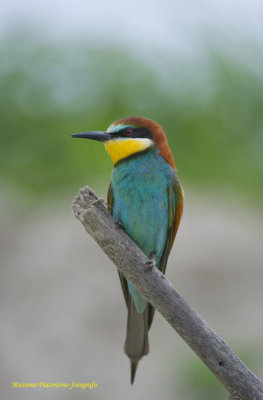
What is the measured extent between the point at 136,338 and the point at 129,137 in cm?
100

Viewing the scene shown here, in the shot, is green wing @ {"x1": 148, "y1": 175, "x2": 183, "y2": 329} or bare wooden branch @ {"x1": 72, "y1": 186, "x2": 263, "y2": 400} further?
green wing @ {"x1": 148, "y1": 175, "x2": 183, "y2": 329}

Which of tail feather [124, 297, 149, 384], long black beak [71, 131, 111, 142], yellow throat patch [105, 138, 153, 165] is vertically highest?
long black beak [71, 131, 111, 142]

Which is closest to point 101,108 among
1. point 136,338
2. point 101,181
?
point 101,181

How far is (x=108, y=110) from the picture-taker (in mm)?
5289

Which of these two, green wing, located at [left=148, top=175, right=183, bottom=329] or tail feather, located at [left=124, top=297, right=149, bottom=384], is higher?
green wing, located at [left=148, top=175, right=183, bottom=329]

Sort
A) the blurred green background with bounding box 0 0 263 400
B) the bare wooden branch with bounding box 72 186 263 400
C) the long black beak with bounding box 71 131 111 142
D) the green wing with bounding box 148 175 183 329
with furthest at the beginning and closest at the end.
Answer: the blurred green background with bounding box 0 0 263 400, the green wing with bounding box 148 175 183 329, the long black beak with bounding box 71 131 111 142, the bare wooden branch with bounding box 72 186 263 400

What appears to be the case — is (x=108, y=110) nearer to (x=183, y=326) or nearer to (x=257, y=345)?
(x=257, y=345)

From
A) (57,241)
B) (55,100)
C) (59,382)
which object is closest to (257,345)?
(59,382)

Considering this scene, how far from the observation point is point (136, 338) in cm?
265

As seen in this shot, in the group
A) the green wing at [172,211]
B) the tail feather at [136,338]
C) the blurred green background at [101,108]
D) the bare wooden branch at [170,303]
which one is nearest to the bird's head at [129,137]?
the green wing at [172,211]

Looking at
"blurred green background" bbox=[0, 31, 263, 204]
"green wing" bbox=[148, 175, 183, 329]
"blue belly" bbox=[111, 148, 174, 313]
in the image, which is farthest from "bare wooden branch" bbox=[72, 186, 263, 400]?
"blurred green background" bbox=[0, 31, 263, 204]

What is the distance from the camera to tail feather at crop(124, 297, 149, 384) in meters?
2.62

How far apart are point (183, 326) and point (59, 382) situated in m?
2.69

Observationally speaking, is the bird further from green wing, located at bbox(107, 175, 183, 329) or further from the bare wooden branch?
the bare wooden branch
